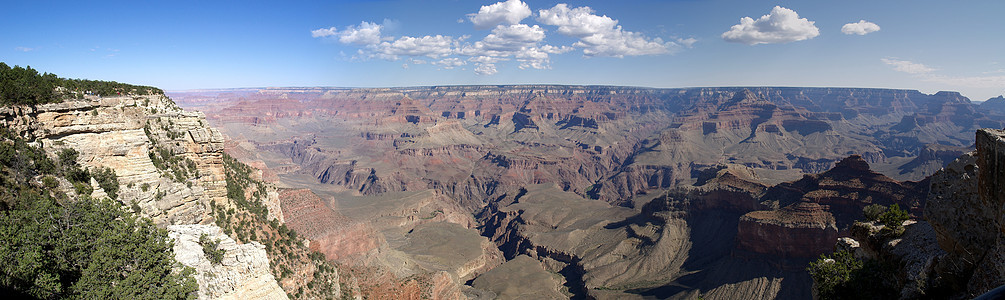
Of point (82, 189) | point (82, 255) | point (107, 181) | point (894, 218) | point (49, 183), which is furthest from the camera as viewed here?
point (107, 181)

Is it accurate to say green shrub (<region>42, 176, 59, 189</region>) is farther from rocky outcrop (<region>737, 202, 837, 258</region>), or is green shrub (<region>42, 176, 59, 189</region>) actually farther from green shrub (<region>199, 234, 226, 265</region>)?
rocky outcrop (<region>737, 202, 837, 258</region>)

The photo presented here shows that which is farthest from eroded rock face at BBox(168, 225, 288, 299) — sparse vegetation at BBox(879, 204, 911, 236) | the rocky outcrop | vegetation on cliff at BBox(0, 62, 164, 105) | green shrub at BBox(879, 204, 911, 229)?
the rocky outcrop

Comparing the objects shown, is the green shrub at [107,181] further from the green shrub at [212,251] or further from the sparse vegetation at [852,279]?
the sparse vegetation at [852,279]

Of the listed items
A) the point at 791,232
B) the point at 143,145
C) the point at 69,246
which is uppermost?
the point at 143,145

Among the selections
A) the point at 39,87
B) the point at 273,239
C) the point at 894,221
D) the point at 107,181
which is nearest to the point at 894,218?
the point at 894,221

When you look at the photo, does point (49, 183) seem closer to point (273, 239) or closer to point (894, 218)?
point (273, 239)

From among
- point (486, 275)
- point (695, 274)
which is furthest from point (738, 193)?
point (486, 275)

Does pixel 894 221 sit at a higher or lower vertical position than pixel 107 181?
lower
